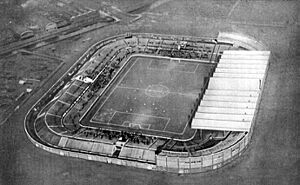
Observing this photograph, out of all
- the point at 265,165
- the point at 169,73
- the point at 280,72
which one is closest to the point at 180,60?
the point at 169,73

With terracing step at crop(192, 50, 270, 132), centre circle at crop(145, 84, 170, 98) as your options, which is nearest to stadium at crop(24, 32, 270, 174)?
centre circle at crop(145, 84, 170, 98)

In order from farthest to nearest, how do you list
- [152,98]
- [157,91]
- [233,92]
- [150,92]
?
[157,91]
[150,92]
[152,98]
[233,92]

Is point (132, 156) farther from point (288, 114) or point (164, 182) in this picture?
point (288, 114)

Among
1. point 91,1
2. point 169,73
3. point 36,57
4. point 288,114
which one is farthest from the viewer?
point 91,1

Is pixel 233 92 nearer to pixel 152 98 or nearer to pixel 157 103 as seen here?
pixel 157 103

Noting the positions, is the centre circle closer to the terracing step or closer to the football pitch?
the football pitch

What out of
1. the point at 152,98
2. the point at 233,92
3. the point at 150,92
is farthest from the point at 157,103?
the point at 233,92

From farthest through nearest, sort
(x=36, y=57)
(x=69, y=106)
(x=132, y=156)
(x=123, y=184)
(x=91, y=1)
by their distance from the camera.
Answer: (x=91, y=1)
(x=36, y=57)
(x=69, y=106)
(x=132, y=156)
(x=123, y=184)
